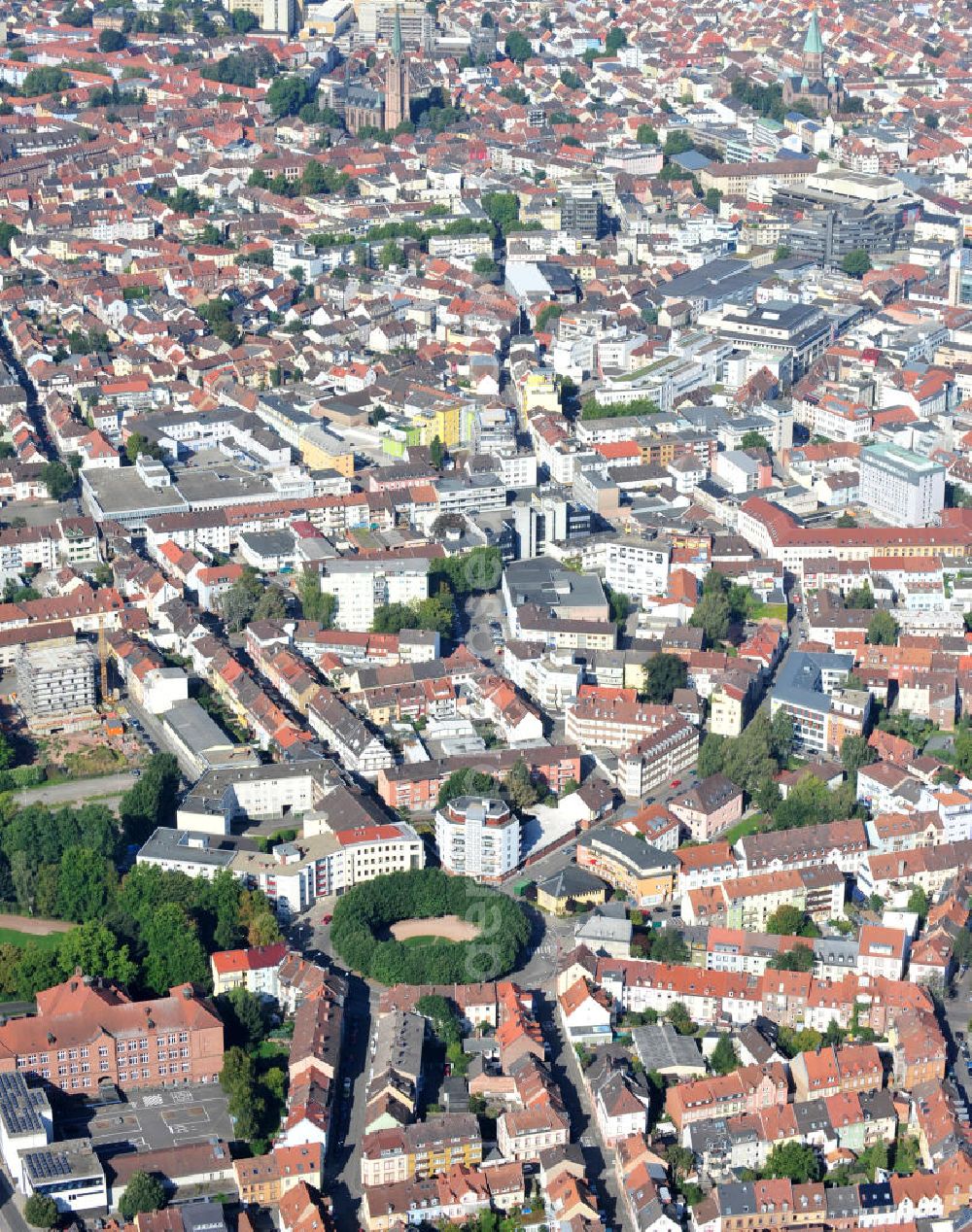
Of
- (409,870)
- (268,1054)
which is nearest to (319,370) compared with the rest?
(409,870)

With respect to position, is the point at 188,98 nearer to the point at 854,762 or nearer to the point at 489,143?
the point at 489,143

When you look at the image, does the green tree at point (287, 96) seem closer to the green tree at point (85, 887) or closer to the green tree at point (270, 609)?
the green tree at point (270, 609)

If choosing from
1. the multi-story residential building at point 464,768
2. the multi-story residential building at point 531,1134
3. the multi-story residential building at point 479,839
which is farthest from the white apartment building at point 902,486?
the multi-story residential building at point 531,1134

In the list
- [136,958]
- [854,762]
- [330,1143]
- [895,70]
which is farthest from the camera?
[895,70]

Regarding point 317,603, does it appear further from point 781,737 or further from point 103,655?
point 781,737

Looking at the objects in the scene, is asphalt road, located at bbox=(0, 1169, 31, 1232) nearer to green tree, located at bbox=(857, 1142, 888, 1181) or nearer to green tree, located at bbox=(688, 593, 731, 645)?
green tree, located at bbox=(857, 1142, 888, 1181)

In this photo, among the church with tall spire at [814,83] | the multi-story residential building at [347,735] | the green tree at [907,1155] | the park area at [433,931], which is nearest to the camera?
the green tree at [907,1155]
